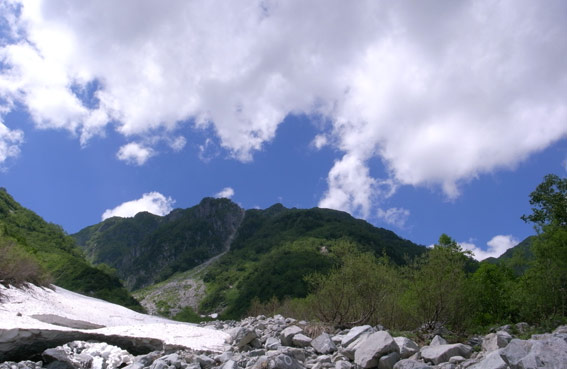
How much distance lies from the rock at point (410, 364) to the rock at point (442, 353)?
1.80 ft

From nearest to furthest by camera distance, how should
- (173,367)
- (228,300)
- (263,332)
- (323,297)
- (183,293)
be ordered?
1. (173,367)
2. (263,332)
3. (323,297)
4. (228,300)
5. (183,293)

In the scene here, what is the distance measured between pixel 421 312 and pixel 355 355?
977 cm

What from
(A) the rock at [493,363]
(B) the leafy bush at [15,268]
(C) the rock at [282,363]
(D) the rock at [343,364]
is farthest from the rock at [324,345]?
(B) the leafy bush at [15,268]

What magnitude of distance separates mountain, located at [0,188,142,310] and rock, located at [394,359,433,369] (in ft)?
207

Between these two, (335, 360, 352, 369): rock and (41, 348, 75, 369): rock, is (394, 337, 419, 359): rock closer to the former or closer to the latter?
(335, 360, 352, 369): rock

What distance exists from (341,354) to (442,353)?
2875mm

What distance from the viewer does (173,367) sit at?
11.4 metres

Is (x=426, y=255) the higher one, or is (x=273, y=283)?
(x=273, y=283)

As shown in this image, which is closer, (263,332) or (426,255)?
(263,332)

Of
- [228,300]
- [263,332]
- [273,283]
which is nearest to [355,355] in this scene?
[263,332]

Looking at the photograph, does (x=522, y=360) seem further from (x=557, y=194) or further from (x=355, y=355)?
(x=557, y=194)

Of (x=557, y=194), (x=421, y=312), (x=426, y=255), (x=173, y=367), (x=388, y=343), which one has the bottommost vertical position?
(x=173, y=367)

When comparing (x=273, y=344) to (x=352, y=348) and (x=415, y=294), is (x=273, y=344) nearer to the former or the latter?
(x=352, y=348)

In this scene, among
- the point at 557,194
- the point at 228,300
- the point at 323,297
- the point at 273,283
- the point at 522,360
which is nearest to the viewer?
the point at 522,360
